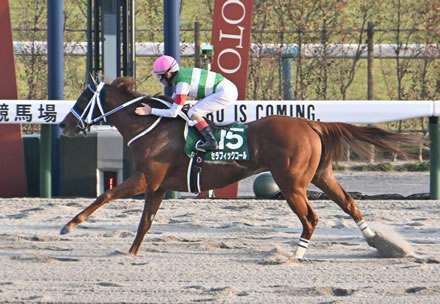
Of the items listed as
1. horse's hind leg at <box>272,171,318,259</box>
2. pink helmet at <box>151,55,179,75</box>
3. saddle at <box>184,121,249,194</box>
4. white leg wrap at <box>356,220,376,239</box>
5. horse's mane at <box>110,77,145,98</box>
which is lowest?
white leg wrap at <box>356,220,376,239</box>

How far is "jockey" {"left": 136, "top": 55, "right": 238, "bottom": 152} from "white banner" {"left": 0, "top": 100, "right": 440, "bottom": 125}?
8.66 ft

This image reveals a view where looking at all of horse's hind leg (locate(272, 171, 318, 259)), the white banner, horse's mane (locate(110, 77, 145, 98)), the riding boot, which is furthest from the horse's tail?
the white banner

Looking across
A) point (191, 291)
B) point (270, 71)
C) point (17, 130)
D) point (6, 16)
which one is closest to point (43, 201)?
point (17, 130)

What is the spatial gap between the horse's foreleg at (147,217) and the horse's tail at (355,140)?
1.43 m

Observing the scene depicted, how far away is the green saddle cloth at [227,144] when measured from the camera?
895 cm

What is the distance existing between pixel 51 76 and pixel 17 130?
74 cm

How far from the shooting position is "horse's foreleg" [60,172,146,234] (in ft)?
28.3

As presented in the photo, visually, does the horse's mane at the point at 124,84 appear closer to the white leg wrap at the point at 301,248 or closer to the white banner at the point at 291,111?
the white leg wrap at the point at 301,248

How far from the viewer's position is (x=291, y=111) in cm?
1198

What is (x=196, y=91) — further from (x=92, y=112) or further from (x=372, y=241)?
(x=372, y=241)

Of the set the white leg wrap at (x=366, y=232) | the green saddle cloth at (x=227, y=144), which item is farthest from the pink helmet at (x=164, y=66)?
the white leg wrap at (x=366, y=232)

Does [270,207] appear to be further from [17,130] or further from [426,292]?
[426,292]

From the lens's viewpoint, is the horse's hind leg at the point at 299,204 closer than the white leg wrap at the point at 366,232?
Yes

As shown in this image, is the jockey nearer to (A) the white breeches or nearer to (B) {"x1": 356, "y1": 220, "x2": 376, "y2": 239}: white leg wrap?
(A) the white breeches
